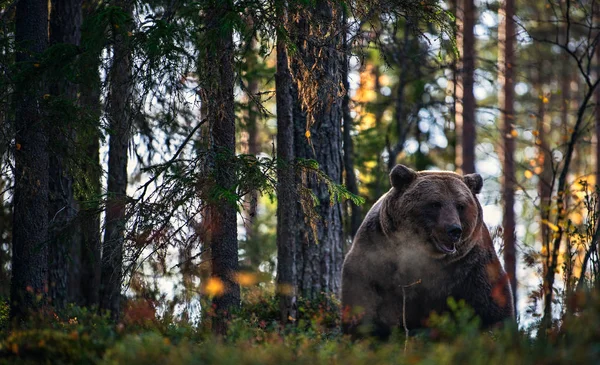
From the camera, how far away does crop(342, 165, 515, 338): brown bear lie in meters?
7.64

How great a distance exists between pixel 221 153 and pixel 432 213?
7.62ft

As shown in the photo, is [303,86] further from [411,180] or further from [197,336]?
[197,336]

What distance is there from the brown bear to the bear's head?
0.03 feet

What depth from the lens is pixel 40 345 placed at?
507 centimetres

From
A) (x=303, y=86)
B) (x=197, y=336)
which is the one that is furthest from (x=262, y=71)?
(x=197, y=336)

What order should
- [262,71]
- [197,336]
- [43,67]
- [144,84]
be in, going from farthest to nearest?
[262,71] → [43,67] → [144,84] → [197,336]

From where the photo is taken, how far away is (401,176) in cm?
803

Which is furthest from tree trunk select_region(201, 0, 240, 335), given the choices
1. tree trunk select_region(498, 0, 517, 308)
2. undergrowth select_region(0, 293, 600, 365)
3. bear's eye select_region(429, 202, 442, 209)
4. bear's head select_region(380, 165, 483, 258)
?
tree trunk select_region(498, 0, 517, 308)

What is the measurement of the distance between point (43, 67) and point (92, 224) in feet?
6.17

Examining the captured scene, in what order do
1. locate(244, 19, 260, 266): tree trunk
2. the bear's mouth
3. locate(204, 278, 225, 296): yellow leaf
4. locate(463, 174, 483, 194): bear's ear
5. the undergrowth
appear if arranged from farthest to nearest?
1. locate(463, 174, 483, 194): bear's ear
2. the bear's mouth
3. locate(244, 19, 260, 266): tree trunk
4. locate(204, 278, 225, 296): yellow leaf
5. the undergrowth

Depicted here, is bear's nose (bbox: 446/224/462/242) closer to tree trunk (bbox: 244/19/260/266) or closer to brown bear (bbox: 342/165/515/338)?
brown bear (bbox: 342/165/515/338)

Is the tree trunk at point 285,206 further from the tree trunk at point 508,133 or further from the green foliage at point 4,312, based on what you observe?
the tree trunk at point 508,133

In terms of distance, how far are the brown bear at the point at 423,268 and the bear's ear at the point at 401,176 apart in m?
0.02

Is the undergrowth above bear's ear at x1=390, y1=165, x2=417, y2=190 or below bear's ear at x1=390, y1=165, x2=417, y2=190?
below
